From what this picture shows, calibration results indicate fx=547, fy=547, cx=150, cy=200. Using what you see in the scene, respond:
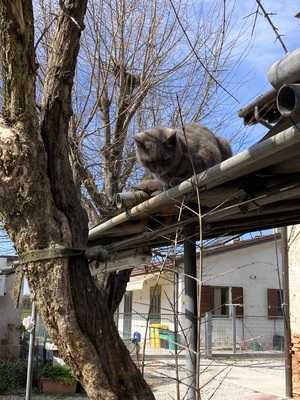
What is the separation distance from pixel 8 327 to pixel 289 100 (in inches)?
550

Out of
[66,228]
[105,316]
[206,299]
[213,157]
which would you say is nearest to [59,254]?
[66,228]

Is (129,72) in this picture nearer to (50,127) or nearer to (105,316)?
(50,127)

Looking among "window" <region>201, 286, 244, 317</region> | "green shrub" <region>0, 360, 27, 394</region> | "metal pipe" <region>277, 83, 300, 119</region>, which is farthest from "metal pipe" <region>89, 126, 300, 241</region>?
"window" <region>201, 286, 244, 317</region>

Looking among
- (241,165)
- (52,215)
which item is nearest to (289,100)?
(241,165)

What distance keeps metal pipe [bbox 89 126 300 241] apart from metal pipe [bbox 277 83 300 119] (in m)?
0.07

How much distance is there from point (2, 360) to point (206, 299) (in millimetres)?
10304

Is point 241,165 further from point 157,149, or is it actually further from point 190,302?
point 157,149

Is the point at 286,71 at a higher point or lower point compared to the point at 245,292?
lower

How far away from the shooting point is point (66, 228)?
3.39 m

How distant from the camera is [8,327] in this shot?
1508 centimetres

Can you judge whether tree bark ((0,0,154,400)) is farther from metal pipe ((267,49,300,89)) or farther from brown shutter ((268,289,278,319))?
brown shutter ((268,289,278,319))

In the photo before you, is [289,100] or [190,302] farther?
[190,302]

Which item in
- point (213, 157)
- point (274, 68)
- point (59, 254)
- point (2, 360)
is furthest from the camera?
point (2, 360)

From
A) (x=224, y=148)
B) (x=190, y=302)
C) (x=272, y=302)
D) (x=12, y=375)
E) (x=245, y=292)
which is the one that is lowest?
(x=12, y=375)
